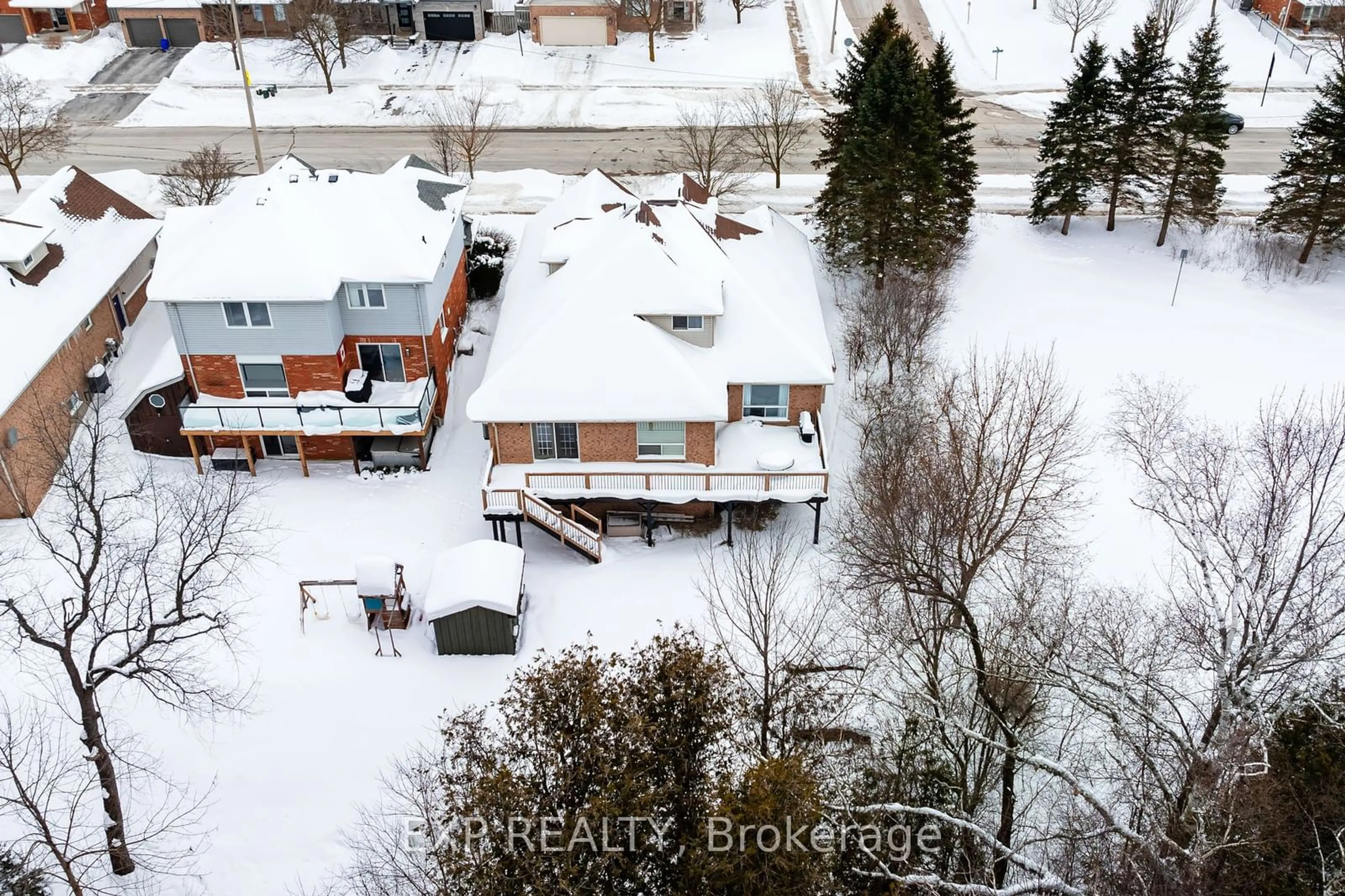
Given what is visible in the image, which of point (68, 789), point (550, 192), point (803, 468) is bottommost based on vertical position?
point (68, 789)

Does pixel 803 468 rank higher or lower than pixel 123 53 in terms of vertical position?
lower

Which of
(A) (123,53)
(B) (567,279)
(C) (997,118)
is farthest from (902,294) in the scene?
(A) (123,53)

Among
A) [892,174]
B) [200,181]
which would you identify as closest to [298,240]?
[200,181]

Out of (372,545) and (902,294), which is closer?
(372,545)

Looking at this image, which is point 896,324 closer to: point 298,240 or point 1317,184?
point 298,240

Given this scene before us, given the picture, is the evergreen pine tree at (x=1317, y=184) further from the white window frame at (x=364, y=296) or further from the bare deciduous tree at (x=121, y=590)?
the bare deciduous tree at (x=121, y=590)

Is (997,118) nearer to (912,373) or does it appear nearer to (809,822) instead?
(912,373)

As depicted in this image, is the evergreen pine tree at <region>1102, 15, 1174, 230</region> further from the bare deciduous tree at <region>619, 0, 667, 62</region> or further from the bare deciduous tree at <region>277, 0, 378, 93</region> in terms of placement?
the bare deciduous tree at <region>277, 0, 378, 93</region>
